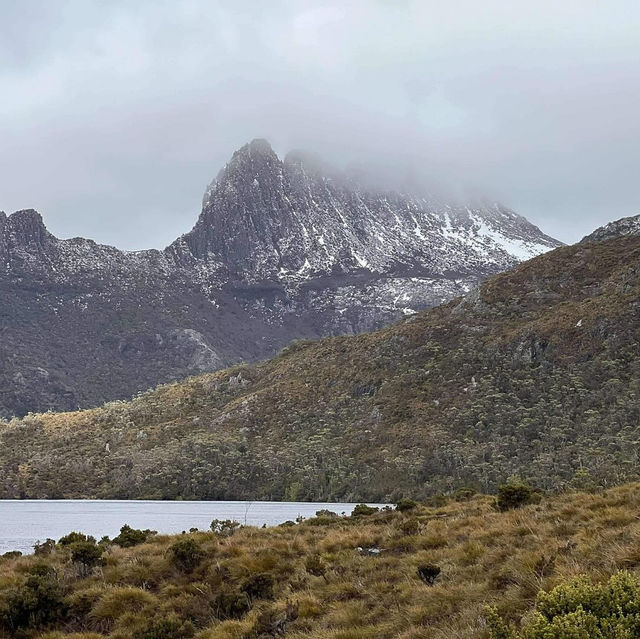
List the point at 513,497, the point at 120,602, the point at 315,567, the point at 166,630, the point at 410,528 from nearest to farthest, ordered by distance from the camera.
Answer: the point at 166,630 → the point at 120,602 → the point at 315,567 → the point at 410,528 → the point at 513,497

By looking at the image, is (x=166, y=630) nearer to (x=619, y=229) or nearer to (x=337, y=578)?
(x=337, y=578)

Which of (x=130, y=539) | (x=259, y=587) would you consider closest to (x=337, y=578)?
(x=259, y=587)

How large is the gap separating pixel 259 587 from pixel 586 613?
478 inches

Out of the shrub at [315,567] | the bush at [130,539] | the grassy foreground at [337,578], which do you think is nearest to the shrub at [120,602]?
the grassy foreground at [337,578]

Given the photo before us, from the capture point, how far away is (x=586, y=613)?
7.90 meters

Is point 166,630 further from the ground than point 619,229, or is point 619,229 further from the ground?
point 619,229

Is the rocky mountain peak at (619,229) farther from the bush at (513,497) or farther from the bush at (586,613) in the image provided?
the bush at (586,613)

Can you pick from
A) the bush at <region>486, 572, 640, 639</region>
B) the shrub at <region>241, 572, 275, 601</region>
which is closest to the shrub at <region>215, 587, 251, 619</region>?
the shrub at <region>241, 572, 275, 601</region>

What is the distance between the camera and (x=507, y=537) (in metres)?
18.4

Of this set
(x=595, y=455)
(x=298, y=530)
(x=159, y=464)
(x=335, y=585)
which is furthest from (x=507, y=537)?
(x=159, y=464)

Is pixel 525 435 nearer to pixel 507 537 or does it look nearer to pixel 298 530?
pixel 298 530

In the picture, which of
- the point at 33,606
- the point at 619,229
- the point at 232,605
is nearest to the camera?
the point at 232,605

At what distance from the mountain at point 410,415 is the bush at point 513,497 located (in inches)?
2278

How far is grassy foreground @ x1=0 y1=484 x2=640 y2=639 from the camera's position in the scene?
13.0 metres
